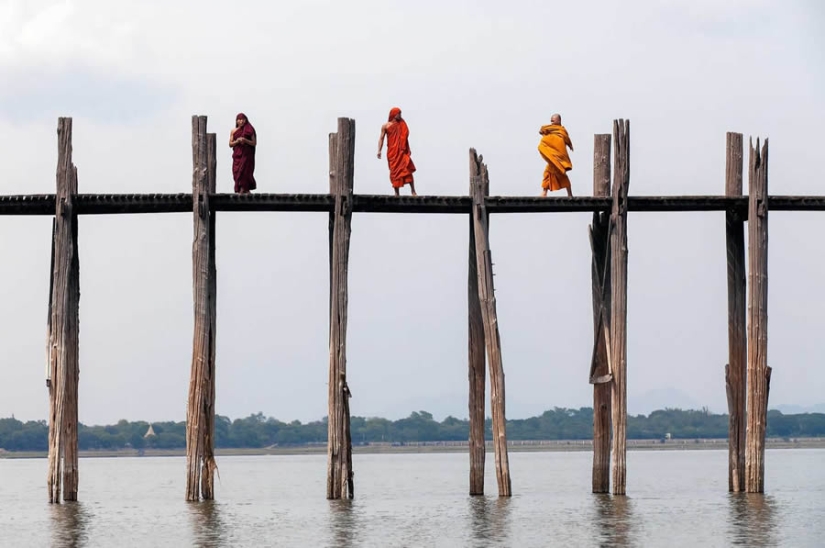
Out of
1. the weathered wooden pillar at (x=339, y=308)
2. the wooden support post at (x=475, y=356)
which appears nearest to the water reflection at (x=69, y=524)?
the weathered wooden pillar at (x=339, y=308)

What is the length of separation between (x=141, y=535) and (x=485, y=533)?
15.2 feet

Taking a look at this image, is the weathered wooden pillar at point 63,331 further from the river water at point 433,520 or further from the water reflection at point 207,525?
the water reflection at point 207,525

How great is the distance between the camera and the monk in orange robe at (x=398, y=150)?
2408cm

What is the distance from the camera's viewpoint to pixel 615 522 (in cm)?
2261

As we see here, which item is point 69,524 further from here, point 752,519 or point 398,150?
point 752,519

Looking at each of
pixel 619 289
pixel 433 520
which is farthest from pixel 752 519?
pixel 433 520

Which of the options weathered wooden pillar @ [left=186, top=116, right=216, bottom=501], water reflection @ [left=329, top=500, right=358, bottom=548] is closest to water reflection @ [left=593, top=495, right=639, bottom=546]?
water reflection @ [left=329, top=500, right=358, bottom=548]

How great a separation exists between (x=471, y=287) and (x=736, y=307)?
160 inches

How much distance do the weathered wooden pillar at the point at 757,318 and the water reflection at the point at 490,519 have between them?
3.72 m

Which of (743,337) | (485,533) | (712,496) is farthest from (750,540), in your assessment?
(712,496)

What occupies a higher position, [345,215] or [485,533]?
[345,215]

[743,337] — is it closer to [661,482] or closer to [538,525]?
[538,525]

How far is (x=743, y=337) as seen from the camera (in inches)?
974

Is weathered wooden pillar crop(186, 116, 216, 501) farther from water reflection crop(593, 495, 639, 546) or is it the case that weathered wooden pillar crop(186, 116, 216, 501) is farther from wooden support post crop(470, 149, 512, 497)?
water reflection crop(593, 495, 639, 546)
